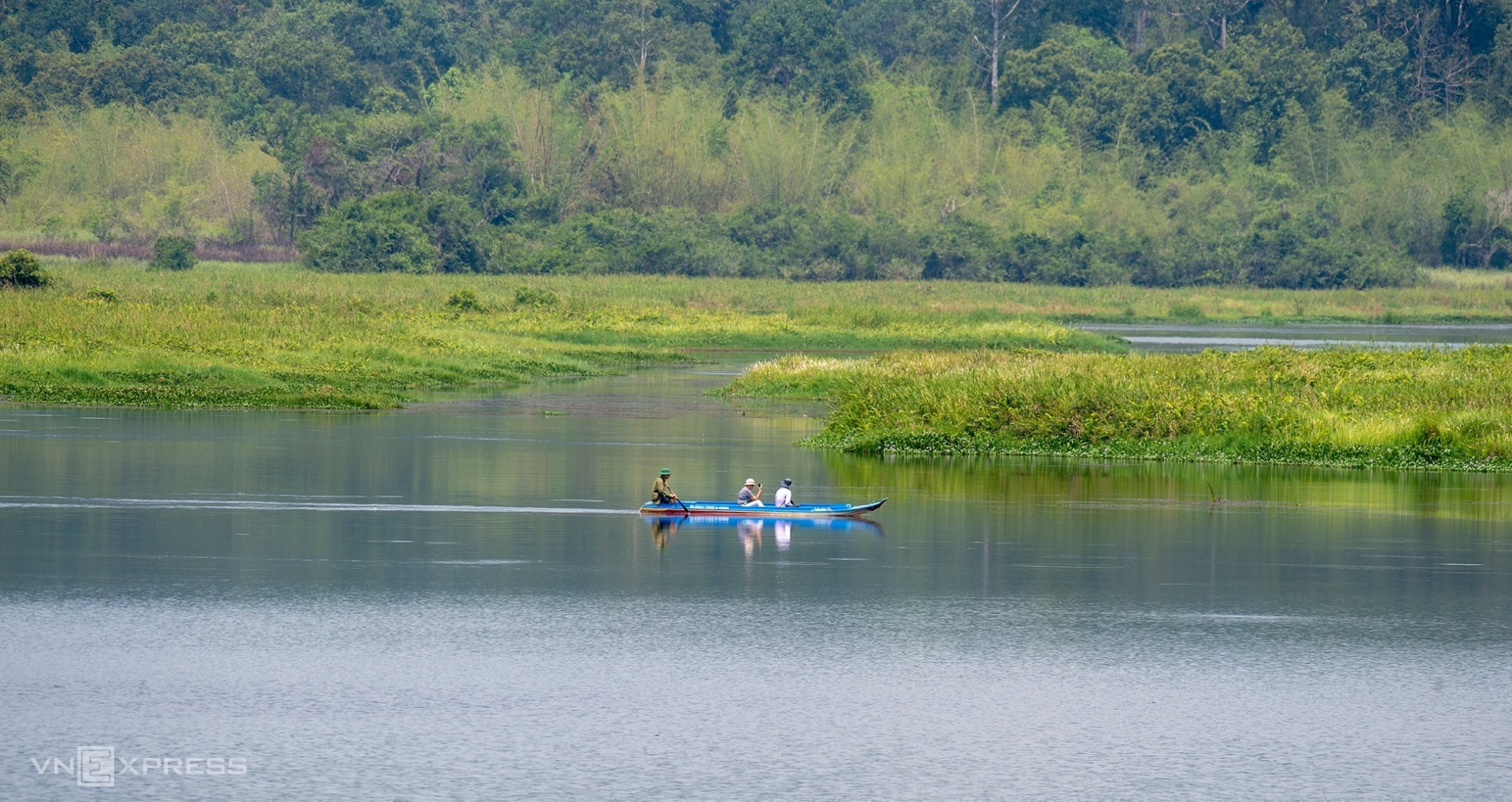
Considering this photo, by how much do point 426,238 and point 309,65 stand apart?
3126 cm

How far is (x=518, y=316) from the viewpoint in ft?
233

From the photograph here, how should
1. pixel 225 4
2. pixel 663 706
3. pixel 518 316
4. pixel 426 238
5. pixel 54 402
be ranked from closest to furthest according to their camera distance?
pixel 663 706 → pixel 54 402 → pixel 518 316 → pixel 426 238 → pixel 225 4

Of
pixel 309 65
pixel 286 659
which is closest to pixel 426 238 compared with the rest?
pixel 309 65

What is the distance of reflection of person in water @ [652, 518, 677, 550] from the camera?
21.1m

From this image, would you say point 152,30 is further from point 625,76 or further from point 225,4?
point 625,76

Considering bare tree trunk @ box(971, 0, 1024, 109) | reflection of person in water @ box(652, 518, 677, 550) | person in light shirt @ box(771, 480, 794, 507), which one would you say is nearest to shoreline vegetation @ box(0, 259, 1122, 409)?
reflection of person in water @ box(652, 518, 677, 550)

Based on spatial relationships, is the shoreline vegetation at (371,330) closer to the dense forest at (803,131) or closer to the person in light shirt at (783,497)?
the dense forest at (803,131)

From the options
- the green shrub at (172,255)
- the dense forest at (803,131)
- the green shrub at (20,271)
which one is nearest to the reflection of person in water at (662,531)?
the green shrub at (20,271)

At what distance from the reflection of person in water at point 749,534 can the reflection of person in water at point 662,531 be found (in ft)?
2.51

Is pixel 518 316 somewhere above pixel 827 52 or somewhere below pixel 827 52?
below

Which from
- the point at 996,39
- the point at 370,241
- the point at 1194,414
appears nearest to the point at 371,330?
the point at 1194,414

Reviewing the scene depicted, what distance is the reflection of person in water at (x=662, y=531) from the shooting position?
21.1m

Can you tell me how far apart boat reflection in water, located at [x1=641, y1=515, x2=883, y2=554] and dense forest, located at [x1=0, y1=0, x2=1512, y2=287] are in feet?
248

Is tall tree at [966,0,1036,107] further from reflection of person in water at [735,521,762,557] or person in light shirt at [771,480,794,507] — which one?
reflection of person in water at [735,521,762,557]
